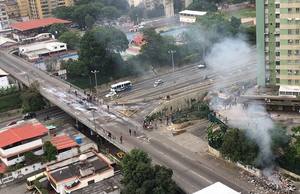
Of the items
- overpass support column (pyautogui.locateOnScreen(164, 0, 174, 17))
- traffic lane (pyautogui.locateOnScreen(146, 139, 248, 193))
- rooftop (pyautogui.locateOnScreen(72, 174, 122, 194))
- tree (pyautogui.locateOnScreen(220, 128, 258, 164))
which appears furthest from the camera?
overpass support column (pyautogui.locateOnScreen(164, 0, 174, 17))

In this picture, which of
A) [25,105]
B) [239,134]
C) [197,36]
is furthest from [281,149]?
[197,36]

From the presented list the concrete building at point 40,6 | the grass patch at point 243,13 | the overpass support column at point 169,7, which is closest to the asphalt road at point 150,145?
the grass patch at point 243,13

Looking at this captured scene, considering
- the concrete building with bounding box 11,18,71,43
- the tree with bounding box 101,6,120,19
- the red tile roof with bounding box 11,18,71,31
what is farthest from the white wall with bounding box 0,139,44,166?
the tree with bounding box 101,6,120,19

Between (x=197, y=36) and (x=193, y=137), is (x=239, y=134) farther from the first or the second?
(x=197, y=36)

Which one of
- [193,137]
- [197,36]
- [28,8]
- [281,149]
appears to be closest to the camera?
[281,149]

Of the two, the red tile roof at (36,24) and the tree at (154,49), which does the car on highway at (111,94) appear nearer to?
the tree at (154,49)

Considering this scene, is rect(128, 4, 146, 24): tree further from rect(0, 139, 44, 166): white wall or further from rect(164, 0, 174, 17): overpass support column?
rect(0, 139, 44, 166): white wall
